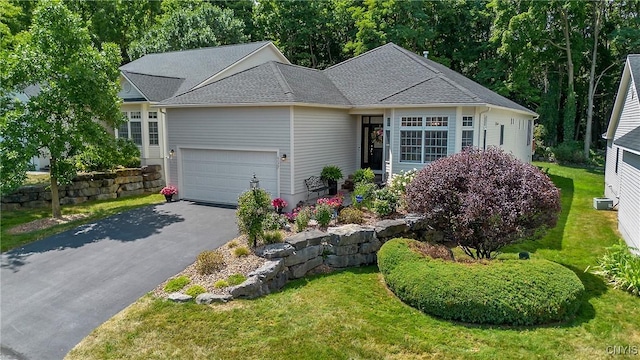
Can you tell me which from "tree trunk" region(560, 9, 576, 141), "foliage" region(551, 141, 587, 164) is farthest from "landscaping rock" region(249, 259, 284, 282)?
"tree trunk" region(560, 9, 576, 141)

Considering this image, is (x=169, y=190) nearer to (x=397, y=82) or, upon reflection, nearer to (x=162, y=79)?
(x=162, y=79)

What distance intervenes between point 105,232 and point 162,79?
10.6 m

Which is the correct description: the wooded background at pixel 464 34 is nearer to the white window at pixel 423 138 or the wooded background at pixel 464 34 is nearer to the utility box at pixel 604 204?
the utility box at pixel 604 204

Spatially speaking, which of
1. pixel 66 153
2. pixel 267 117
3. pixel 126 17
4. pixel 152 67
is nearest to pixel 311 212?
pixel 267 117

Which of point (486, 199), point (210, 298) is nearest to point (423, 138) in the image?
point (486, 199)

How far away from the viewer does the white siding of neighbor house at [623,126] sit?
13.1m

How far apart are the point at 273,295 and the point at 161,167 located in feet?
40.1

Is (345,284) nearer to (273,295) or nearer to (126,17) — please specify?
(273,295)

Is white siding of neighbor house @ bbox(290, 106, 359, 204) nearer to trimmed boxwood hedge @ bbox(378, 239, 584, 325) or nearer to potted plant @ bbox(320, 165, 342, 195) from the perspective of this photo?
potted plant @ bbox(320, 165, 342, 195)

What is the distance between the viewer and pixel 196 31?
29391mm

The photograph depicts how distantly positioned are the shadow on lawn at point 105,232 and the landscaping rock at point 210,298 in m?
4.30

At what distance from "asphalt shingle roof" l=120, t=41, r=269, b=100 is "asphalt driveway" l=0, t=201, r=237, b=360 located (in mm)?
9144

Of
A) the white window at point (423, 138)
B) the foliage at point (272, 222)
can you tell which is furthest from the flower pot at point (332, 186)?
the foliage at point (272, 222)

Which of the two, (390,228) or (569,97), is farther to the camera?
(569,97)
